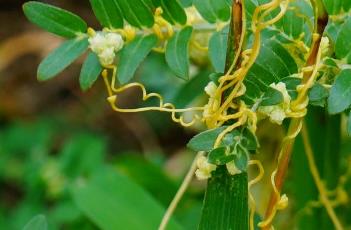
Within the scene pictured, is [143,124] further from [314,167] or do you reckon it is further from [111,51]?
[111,51]

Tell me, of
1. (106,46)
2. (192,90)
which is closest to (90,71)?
(106,46)

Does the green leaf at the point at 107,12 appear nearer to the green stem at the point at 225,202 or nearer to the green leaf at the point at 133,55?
the green leaf at the point at 133,55

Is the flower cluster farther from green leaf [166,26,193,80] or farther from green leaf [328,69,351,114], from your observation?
green leaf [328,69,351,114]

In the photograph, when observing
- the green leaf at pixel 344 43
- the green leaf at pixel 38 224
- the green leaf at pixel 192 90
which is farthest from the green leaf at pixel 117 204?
the green leaf at pixel 344 43

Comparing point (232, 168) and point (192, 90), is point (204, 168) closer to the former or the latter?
point (232, 168)

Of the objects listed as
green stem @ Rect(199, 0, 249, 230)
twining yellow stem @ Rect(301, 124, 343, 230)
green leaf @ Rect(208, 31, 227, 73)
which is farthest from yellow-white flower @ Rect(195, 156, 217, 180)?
twining yellow stem @ Rect(301, 124, 343, 230)

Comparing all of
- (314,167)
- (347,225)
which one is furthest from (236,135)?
(347,225)
